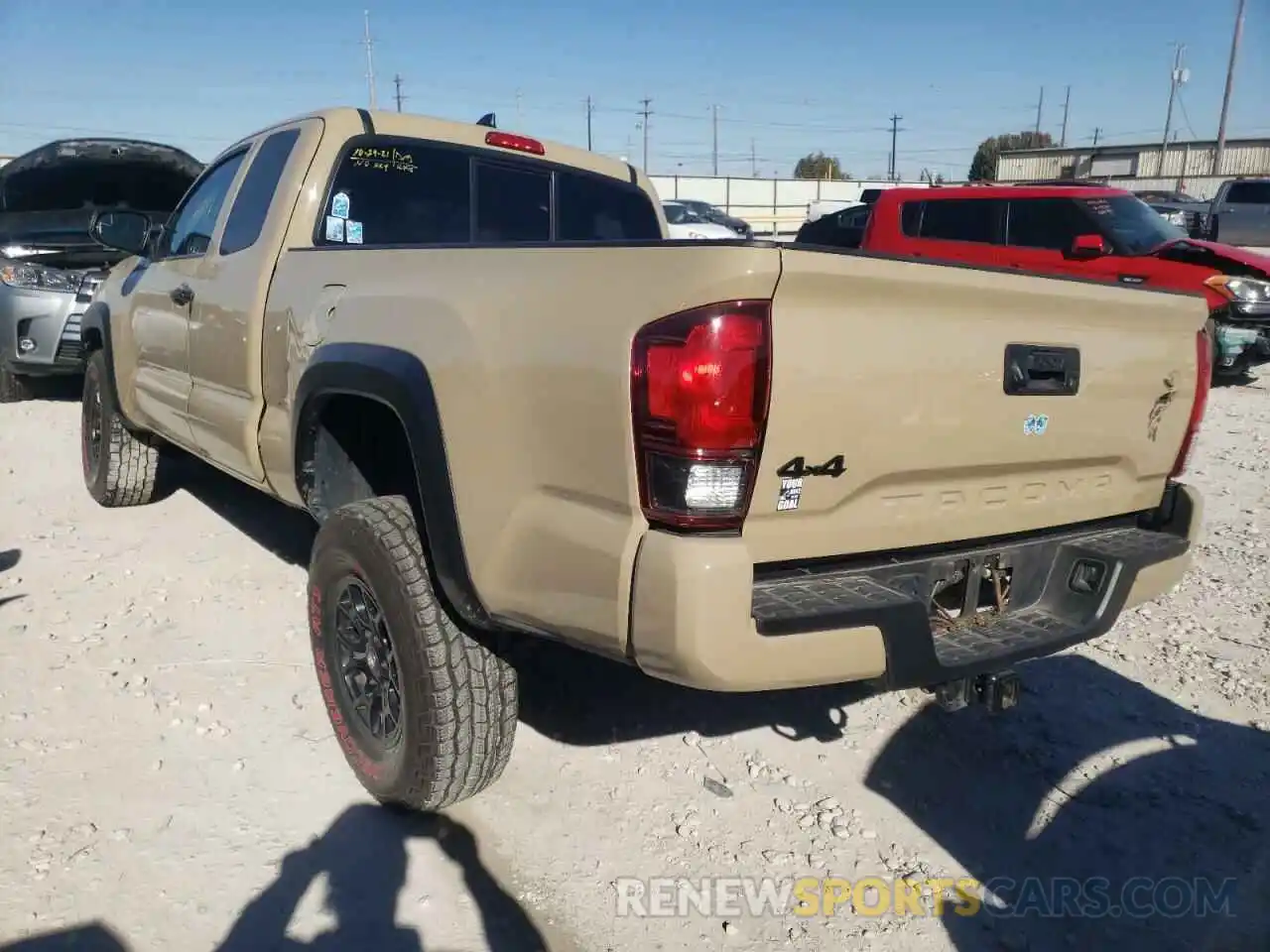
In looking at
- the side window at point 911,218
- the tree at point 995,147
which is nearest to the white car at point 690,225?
the side window at point 911,218

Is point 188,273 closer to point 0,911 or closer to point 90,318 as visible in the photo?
point 90,318

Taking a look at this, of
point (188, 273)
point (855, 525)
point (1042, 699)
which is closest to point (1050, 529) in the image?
point (855, 525)

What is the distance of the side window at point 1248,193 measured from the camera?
19.1 metres

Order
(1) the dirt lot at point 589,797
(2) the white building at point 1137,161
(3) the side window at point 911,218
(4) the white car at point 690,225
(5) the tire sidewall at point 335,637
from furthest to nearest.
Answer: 1. (2) the white building at point 1137,161
2. (4) the white car at point 690,225
3. (3) the side window at point 911,218
4. (5) the tire sidewall at point 335,637
5. (1) the dirt lot at point 589,797

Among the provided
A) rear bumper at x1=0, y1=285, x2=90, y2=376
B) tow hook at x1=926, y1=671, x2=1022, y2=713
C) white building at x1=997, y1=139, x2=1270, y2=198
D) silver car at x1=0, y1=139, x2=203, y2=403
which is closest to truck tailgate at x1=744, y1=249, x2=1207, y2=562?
tow hook at x1=926, y1=671, x2=1022, y2=713

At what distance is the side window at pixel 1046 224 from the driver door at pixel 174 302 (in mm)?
7560

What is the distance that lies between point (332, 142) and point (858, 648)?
261 cm

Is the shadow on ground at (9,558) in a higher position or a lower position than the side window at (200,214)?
lower

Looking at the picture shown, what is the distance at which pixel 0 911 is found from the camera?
7.73ft

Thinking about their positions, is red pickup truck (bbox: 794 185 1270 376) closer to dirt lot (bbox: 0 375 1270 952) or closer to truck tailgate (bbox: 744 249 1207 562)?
dirt lot (bbox: 0 375 1270 952)

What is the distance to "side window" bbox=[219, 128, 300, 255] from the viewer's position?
3602 mm

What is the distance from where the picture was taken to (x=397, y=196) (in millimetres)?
3637

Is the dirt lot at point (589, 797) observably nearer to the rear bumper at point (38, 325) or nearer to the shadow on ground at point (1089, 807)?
the shadow on ground at point (1089, 807)

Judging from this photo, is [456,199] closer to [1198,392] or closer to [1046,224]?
[1198,392]
